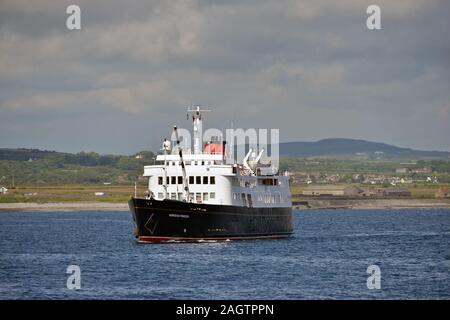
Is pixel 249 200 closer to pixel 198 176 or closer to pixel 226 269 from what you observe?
pixel 198 176

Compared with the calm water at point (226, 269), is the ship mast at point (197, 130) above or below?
above

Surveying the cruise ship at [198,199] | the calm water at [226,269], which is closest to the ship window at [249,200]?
the cruise ship at [198,199]

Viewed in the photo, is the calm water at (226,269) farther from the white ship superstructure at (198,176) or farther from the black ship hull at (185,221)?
the white ship superstructure at (198,176)

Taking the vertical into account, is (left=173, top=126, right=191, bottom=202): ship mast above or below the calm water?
above

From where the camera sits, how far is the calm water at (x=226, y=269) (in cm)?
5478

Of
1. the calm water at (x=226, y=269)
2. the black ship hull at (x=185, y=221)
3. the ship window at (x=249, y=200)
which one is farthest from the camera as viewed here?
the ship window at (x=249, y=200)

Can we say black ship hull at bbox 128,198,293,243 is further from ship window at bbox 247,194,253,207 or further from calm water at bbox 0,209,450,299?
ship window at bbox 247,194,253,207

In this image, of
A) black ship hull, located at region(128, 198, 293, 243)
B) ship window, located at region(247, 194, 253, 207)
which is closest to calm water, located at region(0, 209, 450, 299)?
black ship hull, located at region(128, 198, 293, 243)

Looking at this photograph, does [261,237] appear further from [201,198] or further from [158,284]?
[158,284]

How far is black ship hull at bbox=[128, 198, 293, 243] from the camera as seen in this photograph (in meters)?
75.9

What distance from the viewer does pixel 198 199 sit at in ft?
265

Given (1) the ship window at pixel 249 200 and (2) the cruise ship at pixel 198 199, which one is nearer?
(2) the cruise ship at pixel 198 199
